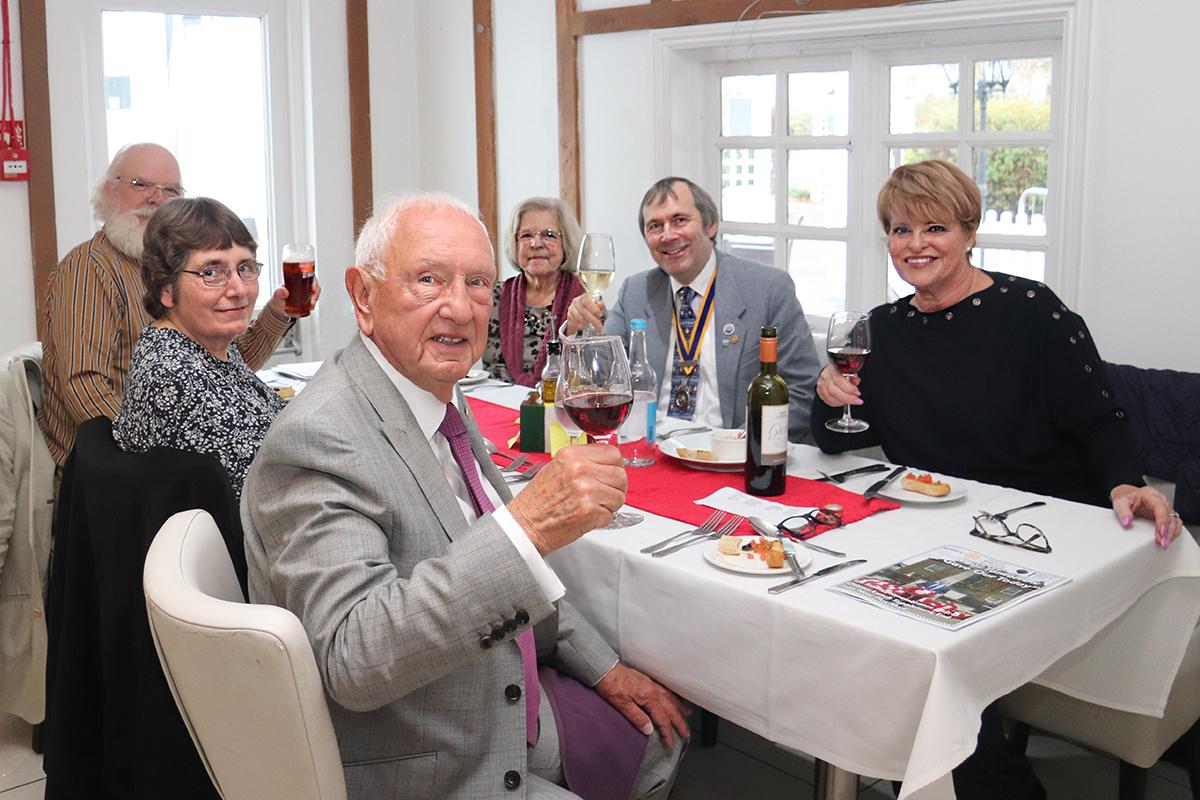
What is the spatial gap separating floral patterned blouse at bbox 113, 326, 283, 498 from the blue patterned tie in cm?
116

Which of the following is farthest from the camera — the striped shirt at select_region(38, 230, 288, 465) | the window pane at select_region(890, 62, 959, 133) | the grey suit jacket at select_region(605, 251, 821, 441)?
the window pane at select_region(890, 62, 959, 133)

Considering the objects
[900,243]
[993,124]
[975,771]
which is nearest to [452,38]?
[993,124]

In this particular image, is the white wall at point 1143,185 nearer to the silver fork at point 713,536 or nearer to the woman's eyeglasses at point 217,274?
the silver fork at point 713,536

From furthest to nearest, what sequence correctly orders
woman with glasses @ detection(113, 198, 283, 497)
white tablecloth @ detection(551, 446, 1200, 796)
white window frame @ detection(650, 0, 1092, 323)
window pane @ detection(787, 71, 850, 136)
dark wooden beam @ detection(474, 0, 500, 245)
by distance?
dark wooden beam @ detection(474, 0, 500, 245) < window pane @ detection(787, 71, 850, 136) < white window frame @ detection(650, 0, 1092, 323) < woman with glasses @ detection(113, 198, 283, 497) < white tablecloth @ detection(551, 446, 1200, 796)

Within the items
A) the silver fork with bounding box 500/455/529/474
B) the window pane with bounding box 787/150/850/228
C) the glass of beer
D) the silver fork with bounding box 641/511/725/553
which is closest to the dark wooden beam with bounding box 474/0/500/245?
the window pane with bounding box 787/150/850/228

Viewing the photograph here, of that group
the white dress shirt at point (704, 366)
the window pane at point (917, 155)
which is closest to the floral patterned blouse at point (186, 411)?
the white dress shirt at point (704, 366)

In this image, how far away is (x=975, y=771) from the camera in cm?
219

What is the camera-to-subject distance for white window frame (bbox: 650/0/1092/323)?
364 centimetres

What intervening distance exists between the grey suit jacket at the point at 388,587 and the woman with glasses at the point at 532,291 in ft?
7.40

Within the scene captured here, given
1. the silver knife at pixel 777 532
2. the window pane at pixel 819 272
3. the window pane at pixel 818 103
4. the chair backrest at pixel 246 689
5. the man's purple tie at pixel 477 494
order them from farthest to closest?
the window pane at pixel 819 272
the window pane at pixel 818 103
the silver knife at pixel 777 532
the man's purple tie at pixel 477 494
the chair backrest at pixel 246 689

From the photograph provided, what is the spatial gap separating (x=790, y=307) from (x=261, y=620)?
2235 mm

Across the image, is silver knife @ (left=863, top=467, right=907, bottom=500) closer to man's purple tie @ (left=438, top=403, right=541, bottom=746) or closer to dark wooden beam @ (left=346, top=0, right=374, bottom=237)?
man's purple tie @ (left=438, top=403, right=541, bottom=746)

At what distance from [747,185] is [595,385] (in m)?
3.39

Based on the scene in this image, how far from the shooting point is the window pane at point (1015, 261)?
4016 millimetres
